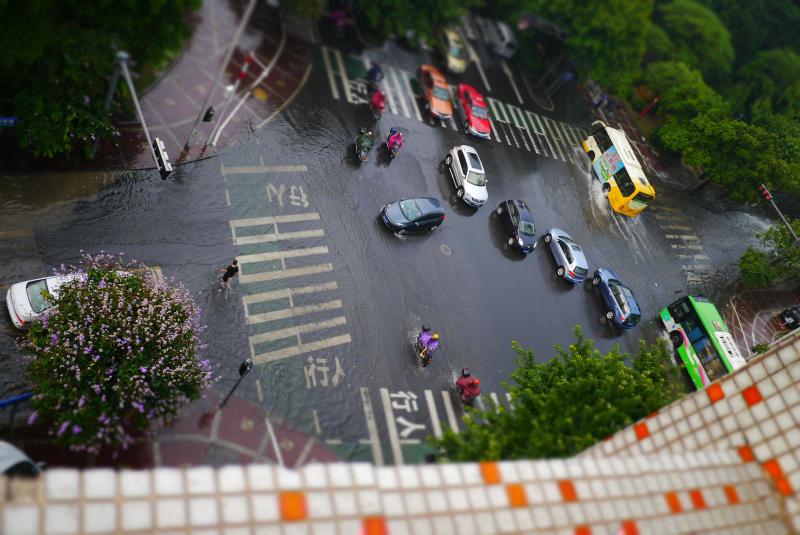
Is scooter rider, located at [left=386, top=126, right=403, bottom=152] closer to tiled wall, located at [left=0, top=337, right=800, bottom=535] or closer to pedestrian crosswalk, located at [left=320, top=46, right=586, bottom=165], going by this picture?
pedestrian crosswalk, located at [left=320, top=46, right=586, bottom=165]

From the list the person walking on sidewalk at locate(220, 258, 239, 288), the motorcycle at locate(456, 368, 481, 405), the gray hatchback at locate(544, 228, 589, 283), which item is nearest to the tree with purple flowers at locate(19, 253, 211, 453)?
the person walking on sidewalk at locate(220, 258, 239, 288)

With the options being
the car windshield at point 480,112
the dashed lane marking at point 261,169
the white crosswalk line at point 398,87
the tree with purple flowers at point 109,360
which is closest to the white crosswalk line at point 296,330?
the tree with purple flowers at point 109,360

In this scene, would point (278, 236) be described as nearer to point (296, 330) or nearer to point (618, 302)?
point (296, 330)

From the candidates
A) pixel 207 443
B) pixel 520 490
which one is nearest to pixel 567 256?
pixel 207 443

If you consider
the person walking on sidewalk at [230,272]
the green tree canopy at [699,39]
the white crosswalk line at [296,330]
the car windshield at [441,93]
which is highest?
the green tree canopy at [699,39]

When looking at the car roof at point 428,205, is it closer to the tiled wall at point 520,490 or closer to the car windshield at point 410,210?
the car windshield at point 410,210

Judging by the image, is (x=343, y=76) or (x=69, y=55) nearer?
(x=69, y=55)
